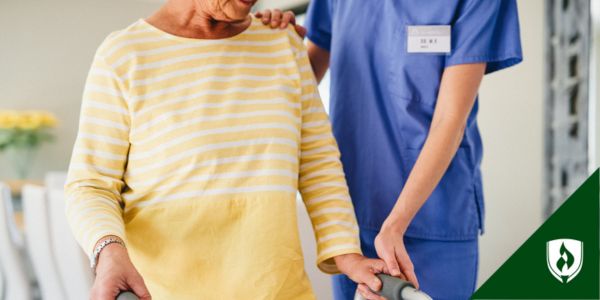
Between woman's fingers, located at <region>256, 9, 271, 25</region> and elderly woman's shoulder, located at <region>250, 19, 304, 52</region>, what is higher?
woman's fingers, located at <region>256, 9, 271, 25</region>

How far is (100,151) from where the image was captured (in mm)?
1009

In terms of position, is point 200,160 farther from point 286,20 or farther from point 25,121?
point 25,121

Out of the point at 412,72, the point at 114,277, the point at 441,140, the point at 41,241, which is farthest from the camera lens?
the point at 41,241

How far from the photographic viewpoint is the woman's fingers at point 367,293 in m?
1.05

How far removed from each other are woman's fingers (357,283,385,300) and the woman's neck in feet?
1.69

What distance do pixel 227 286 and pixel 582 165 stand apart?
308 cm

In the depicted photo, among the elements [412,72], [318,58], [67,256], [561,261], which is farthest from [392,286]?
[67,256]

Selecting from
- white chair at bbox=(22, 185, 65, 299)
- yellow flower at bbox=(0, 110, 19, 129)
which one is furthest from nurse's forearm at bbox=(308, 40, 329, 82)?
yellow flower at bbox=(0, 110, 19, 129)

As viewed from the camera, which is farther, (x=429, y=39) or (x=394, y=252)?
(x=429, y=39)

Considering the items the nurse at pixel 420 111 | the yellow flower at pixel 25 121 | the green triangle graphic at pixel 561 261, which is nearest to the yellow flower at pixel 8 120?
the yellow flower at pixel 25 121

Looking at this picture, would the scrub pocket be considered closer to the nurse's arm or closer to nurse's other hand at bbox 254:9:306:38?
the nurse's arm

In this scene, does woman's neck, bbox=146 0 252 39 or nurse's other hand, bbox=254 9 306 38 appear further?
nurse's other hand, bbox=254 9 306 38

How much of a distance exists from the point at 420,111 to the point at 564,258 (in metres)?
0.51

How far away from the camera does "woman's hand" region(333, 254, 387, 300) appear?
3.45ft
